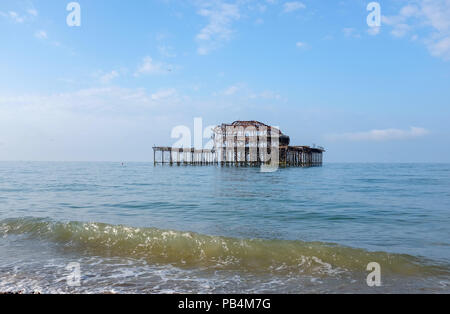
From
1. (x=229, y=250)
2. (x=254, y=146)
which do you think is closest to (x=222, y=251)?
(x=229, y=250)

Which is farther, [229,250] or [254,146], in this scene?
[254,146]

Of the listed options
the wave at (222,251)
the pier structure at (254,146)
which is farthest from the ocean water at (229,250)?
the pier structure at (254,146)

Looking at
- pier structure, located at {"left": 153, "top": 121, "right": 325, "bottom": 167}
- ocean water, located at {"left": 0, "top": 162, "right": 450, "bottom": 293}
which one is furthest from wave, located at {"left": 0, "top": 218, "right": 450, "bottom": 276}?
pier structure, located at {"left": 153, "top": 121, "right": 325, "bottom": 167}

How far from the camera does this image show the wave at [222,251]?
648cm

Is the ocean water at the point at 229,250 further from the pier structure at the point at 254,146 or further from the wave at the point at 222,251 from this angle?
the pier structure at the point at 254,146

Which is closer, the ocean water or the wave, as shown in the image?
the ocean water

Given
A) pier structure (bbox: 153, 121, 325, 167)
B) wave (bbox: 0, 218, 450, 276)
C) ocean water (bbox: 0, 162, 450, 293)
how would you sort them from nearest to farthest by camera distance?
1. ocean water (bbox: 0, 162, 450, 293)
2. wave (bbox: 0, 218, 450, 276)
3. pier structure (bbox: 153, 121, 325, 167)

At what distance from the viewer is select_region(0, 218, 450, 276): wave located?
648cm

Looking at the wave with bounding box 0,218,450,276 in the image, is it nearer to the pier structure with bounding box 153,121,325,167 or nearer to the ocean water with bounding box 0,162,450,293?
the ocean water with bounding box 0,162,450,293

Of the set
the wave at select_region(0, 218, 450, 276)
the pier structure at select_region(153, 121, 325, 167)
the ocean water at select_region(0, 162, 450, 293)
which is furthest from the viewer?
the pier structure at select_region(153, 121, 325, 167)

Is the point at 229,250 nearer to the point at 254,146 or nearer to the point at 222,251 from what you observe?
the point at 222,251

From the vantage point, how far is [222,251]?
7617mm

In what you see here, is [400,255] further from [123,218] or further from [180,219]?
[123,218]
